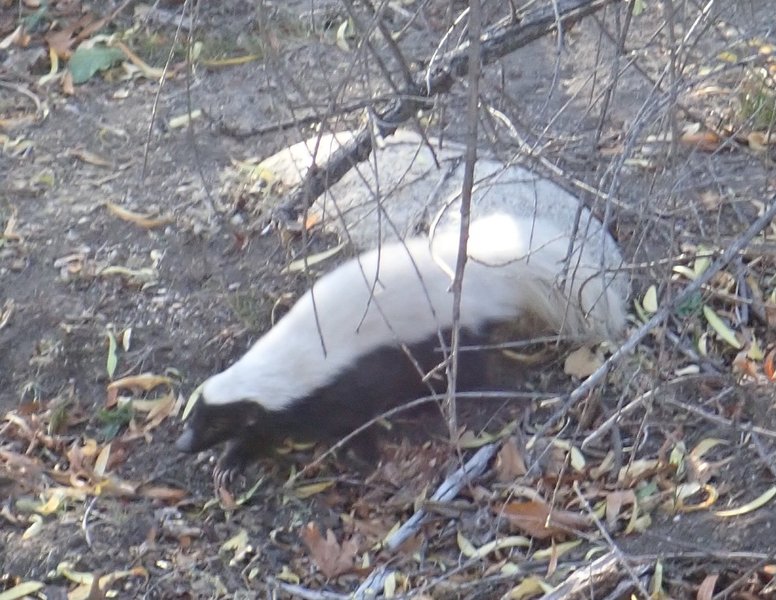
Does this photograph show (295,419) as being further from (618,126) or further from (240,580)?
(618,126)

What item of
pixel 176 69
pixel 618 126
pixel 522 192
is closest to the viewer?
pixel 522 192

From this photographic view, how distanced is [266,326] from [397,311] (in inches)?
22.2

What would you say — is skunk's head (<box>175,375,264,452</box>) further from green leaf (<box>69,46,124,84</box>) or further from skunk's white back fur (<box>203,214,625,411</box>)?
green leaf (<box>69,46,124,84</box>)

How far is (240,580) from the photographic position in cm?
303

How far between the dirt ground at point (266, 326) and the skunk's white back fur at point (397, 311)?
7.8 inches

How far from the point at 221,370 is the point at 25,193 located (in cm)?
129

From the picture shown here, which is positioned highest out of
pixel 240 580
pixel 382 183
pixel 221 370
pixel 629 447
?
pixel 382 183

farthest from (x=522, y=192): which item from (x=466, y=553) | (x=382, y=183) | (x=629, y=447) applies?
(x=466, y=553)

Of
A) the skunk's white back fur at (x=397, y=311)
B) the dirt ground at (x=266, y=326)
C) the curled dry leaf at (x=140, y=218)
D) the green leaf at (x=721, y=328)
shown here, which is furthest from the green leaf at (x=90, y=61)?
the green leaf at (x=721, y=328)

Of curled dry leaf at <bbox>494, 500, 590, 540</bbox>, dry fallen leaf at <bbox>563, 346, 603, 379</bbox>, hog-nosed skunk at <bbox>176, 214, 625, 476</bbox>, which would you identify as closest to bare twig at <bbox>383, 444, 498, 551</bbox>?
curled dry leaf at <bbox>494, 500, 590, 540</bbox>

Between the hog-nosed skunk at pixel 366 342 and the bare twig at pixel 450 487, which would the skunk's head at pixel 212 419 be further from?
the bare twig at pixel 450 487

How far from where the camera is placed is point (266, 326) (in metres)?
3.75

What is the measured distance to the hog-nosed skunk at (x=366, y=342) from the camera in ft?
11.1

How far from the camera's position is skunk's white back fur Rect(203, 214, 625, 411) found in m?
3.38
